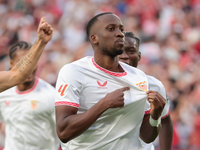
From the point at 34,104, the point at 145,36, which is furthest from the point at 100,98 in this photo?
the point at 145,36

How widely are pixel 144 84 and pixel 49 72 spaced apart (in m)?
6.73

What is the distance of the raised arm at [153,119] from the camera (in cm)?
319

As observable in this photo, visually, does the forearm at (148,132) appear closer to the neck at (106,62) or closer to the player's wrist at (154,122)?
the player's wrist at (154,122)

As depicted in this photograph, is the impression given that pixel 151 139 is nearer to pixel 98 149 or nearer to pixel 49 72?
pixel 98 149

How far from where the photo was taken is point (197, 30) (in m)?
11.0

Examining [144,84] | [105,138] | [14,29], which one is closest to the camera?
[105,138]

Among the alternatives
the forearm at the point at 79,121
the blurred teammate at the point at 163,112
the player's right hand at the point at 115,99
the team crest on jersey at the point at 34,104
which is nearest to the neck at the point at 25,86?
the team crest on jersey at the point at 34,104

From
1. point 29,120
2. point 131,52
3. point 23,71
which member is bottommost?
point 29,120

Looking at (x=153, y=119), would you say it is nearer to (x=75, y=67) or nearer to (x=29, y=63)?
(x=75, y=67)

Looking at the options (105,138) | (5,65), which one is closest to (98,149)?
(105,138)

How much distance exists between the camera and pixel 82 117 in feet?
9.83

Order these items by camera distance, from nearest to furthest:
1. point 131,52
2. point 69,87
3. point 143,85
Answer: point 69,87, point 143,85, point 131,52

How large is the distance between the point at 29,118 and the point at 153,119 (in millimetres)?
2087

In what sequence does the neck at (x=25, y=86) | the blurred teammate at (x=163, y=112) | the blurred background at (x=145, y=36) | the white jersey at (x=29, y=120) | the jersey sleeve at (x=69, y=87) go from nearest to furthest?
the jersey sleeve at (x=69, y=87), the blurred teammate at (x=163, y=112), the white jersey at (x=29, y=120), the neck at (x=25, y=86), the blurred background at (x=145, y=36)
